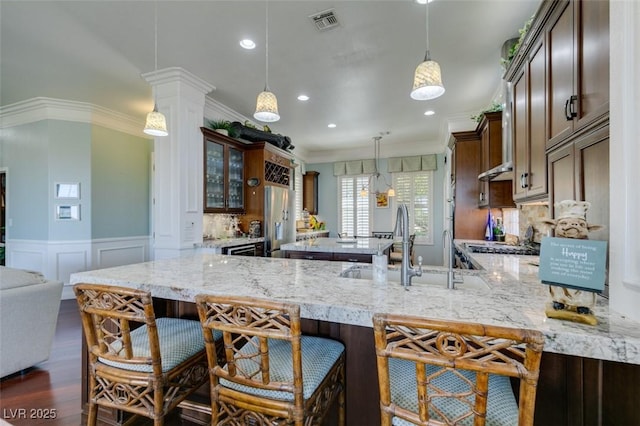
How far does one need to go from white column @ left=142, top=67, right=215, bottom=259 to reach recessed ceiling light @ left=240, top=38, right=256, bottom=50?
96 centimetres

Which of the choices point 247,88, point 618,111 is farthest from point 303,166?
point 618,111

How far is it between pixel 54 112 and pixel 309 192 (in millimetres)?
5199

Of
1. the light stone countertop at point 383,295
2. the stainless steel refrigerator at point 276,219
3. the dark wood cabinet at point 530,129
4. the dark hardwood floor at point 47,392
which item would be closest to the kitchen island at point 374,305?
the light stone countertop at point 383,295

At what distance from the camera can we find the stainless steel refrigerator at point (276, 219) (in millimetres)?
4754

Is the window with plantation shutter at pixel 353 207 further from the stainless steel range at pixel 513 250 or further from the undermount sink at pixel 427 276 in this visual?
the undermount sink at pixel 427 276

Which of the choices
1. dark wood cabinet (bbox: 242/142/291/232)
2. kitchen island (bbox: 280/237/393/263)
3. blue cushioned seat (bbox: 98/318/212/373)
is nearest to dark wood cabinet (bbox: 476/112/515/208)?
kitchen island (bbox: 280/237/393/263)

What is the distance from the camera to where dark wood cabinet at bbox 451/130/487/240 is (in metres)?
3.87

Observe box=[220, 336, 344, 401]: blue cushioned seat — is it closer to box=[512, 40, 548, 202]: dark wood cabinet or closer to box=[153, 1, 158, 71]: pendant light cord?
box=[512, 40, 548, 202]: dark wood cabinet

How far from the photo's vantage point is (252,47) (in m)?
2.98

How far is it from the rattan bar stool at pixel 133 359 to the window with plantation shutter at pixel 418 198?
6.12 m

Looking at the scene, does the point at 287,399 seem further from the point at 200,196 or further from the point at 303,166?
the point at 303,166

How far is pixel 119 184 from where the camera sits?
200 inches

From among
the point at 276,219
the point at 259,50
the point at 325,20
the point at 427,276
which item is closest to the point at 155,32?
the point at 259,50

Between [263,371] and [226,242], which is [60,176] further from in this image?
[263,371]
